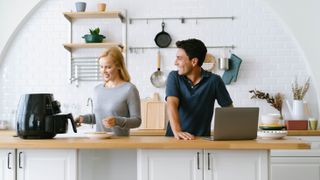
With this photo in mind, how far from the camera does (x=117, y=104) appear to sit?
3607mm

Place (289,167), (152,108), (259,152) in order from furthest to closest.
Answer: (152,108)
(289,167)
(259,152)

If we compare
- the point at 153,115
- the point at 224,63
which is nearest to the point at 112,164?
the point at 153,115

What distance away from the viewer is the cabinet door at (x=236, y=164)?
2932 millimetres

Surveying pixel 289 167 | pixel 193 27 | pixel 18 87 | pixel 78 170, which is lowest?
pixel 289 167

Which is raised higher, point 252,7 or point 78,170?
point 252,7

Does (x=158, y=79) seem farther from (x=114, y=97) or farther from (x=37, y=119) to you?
(x=37, y=119)

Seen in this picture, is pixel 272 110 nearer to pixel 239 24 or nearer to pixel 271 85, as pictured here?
pixel 271 85

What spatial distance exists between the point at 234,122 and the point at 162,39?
288cm

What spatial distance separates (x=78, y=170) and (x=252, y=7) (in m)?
3.40

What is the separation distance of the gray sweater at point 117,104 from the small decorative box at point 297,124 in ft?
7.63

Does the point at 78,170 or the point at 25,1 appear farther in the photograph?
the point at 25,1

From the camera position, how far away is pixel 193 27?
5797 mm

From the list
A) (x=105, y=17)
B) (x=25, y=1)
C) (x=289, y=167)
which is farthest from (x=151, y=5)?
(x=289, y=167)

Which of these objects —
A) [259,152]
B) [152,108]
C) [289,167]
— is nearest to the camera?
[259,152]
